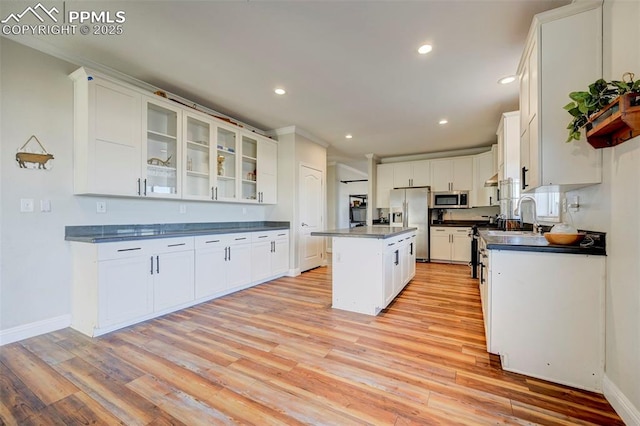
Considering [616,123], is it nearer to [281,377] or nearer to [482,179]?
[281,377]

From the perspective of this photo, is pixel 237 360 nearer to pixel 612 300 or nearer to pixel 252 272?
pixel 252 272

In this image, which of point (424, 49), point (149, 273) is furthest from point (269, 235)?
point (424, 49)

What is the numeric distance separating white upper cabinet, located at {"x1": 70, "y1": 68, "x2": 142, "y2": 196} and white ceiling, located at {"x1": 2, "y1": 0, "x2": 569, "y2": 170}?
33 cm

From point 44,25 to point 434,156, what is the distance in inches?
262

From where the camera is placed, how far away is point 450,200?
6.15 m

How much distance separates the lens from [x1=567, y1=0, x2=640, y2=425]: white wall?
53.2 inches

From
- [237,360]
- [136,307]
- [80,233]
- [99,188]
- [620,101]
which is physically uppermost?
[620,101]

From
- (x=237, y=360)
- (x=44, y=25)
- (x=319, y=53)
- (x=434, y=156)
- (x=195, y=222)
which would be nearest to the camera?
(x=237, y=360)

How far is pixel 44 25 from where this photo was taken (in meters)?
2.22

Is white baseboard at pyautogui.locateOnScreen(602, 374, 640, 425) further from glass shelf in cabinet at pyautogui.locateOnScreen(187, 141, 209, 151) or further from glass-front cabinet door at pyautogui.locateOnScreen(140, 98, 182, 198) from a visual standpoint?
glass shelf in cabinet at pyautogui.locateOnScreen(187, 141, 209, 151)

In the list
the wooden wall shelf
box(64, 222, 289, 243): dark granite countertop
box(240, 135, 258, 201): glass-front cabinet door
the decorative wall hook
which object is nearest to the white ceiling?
box(240, 135, 258, 201): glass-front cabinet door

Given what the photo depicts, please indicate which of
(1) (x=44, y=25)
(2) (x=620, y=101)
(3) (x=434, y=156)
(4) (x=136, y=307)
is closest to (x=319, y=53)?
(2) (x=620, y=101)

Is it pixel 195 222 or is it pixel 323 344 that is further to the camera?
pixel 195 222

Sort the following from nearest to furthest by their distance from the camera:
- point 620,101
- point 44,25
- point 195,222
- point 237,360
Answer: point 620,101
point 237,360
point 44,25
point 195,222
